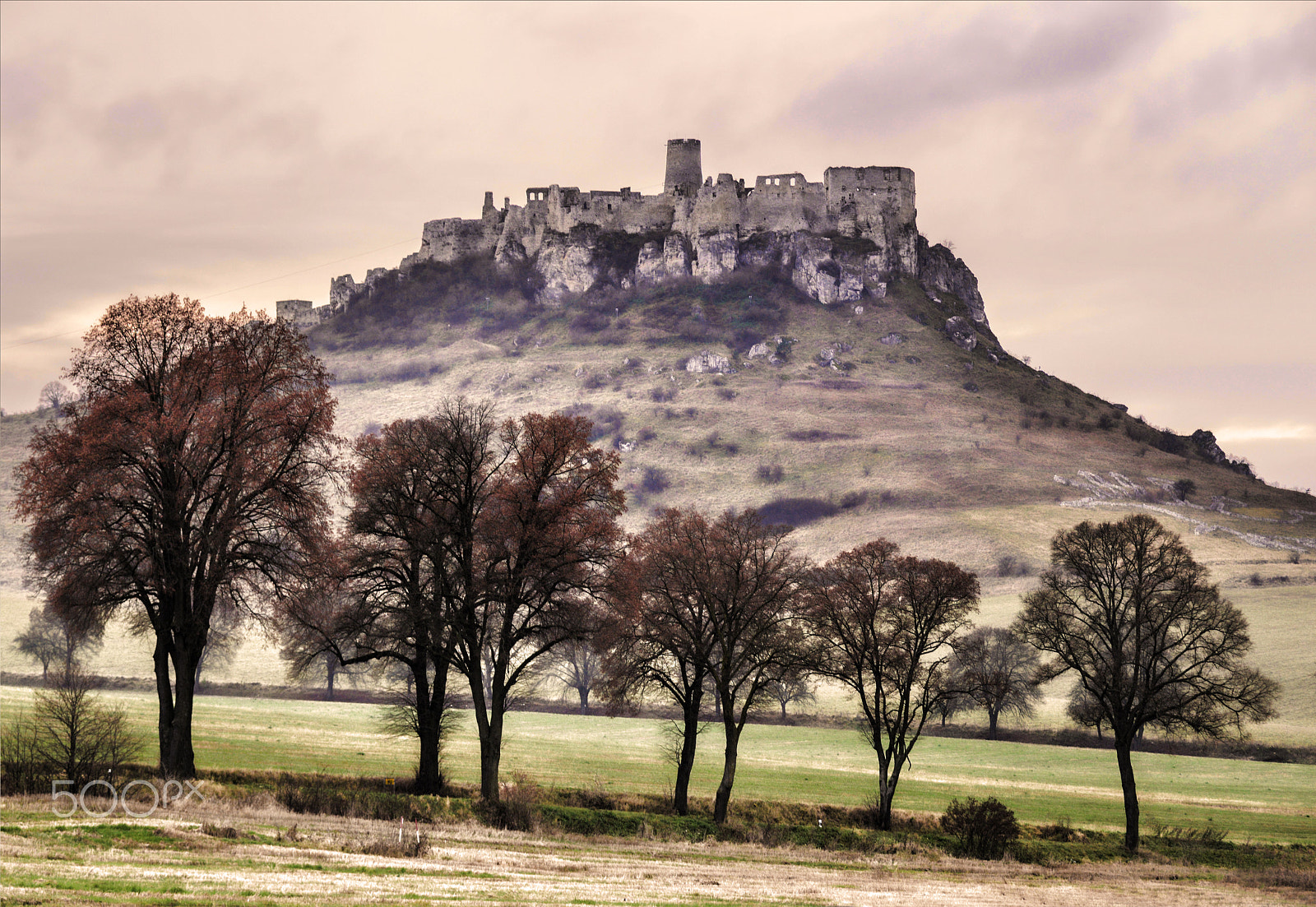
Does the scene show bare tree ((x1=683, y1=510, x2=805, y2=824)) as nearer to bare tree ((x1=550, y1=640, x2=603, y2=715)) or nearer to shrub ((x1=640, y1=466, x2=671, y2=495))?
bare tree ((x1=550, y1=640, x2=603, y2=715))

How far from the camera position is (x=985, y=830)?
120 ft

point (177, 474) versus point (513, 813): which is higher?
point (177, 474)

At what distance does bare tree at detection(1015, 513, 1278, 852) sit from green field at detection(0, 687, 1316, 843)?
5.32m

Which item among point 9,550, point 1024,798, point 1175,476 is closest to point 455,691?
point 1024,798

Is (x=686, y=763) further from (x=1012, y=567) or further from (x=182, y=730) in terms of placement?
(x=1012, y=567)

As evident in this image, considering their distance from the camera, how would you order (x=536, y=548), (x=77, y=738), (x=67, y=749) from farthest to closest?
(x=536, y=548)
(x=77, y=738)
(x=67, y=749)

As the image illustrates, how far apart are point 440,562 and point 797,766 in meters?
30.3

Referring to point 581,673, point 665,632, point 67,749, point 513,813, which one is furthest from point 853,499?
point 67,749

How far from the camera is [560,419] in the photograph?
110ft

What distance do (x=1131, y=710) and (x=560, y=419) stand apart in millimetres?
23752

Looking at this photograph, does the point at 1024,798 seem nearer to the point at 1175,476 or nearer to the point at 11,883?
the point at 11,883

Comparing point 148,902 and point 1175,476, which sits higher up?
point 1175,476

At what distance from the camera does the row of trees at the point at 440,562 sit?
28.9 metres

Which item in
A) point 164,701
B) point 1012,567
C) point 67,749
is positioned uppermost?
point 1012,567
